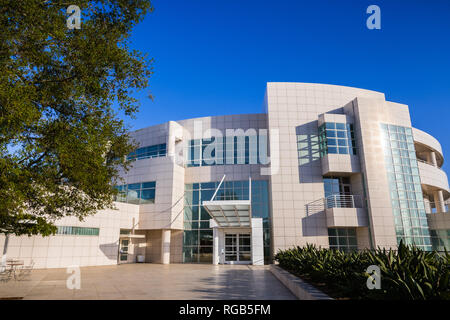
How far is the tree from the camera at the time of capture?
284 inches

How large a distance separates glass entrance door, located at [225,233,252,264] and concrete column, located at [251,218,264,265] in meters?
1.89

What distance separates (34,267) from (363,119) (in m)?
27.2

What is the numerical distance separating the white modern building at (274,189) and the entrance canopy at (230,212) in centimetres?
9

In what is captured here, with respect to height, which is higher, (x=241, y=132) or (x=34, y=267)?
(x=241, y=132)

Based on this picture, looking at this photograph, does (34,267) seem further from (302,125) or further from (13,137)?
(302,125)

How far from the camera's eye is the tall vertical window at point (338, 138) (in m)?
24.7

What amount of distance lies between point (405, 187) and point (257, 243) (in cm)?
1312

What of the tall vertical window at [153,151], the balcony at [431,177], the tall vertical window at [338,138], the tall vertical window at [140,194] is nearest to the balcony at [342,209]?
the tall vertical window at [338,138]

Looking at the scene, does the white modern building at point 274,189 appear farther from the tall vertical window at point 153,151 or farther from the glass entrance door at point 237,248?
the tall vertical window at point 153,151

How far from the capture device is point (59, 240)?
2067cm

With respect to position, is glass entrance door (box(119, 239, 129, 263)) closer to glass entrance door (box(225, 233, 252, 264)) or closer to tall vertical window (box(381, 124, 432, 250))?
glass entrance door (box(225, 233, 252, 264))

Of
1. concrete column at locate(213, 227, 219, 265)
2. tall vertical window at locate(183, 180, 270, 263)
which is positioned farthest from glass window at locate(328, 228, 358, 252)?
concrete column at locate(213, 227, 219, 265)
